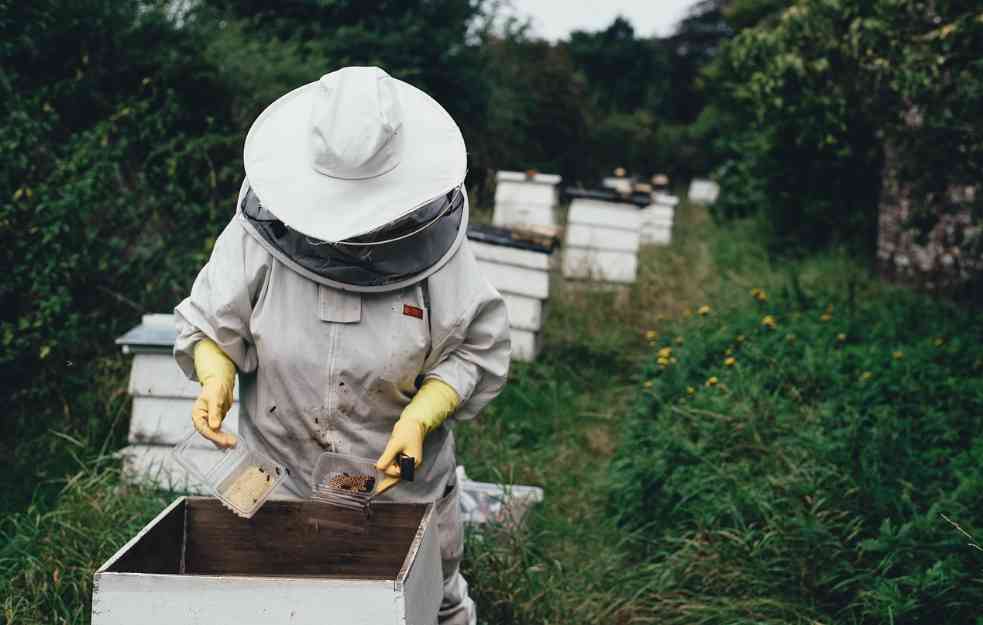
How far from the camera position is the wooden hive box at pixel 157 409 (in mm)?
3721

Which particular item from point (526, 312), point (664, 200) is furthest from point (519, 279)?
point (664, 200)

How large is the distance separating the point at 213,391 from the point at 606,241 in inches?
221

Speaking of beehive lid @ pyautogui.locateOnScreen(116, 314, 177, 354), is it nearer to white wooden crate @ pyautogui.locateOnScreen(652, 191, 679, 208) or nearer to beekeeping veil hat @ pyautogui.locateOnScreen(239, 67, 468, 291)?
beekeeping veil hat @ pyautogui.locateOnScreen(239, 67, 468, 291)

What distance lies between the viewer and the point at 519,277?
19.3ft

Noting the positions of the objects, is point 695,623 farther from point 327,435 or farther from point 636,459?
point 327,435

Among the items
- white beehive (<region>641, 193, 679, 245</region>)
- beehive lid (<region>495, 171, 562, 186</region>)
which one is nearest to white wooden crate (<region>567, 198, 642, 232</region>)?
beehive lid (<region>495, 171, 562, 186</region>)

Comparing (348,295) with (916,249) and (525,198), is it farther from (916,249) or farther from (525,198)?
(525,198)

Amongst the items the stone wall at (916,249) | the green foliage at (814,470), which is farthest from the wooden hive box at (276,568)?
the stone wall at (916,249)

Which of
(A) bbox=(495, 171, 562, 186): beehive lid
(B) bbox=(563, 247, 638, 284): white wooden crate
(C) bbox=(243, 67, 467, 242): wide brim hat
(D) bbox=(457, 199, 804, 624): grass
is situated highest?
(C) bbox=(243, 67, 467, 242): wide brim hat

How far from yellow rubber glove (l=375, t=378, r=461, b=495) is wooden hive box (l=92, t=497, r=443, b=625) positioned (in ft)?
0.33

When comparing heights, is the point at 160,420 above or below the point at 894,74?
below

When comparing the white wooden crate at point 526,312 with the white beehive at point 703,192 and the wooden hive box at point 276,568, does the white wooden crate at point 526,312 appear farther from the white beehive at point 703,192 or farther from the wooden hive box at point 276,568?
the white beehive at point 703,192

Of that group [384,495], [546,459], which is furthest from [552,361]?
[384,495]

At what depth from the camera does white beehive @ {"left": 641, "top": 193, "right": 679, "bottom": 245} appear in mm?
11109
